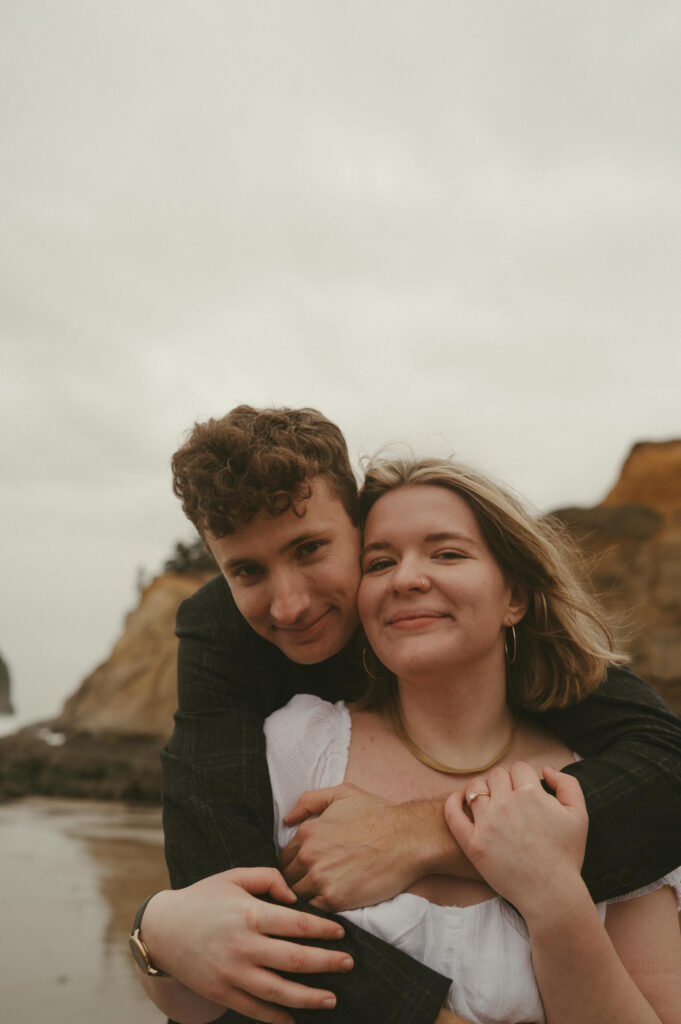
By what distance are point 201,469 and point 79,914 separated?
3549 millimetres

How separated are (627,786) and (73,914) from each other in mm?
3718

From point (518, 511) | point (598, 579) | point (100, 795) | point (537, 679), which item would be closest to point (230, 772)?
point (537, 679)

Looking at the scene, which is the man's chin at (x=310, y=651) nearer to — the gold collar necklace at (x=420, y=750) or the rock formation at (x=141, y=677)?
the gold collar necklace at (x=420, y=750)

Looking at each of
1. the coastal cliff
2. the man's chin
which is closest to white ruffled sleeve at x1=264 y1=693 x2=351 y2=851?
the man's chin

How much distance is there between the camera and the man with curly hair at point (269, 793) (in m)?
1.63

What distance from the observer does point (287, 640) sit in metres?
2.20

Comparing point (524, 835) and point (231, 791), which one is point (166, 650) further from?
point (524, 835)

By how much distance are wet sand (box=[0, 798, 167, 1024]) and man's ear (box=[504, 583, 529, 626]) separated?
2.40 meters

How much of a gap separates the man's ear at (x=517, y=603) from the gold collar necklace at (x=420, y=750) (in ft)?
0.96

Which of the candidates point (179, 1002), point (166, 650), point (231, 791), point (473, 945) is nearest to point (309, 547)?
point (231, 791)

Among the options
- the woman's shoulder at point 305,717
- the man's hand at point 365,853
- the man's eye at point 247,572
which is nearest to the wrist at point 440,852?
the man's hand at point 365,853

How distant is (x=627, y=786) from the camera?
1.89 m

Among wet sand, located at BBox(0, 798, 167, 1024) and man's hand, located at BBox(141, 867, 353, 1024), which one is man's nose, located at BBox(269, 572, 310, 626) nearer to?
man's hand, located at BBox(141, 867, 353, 1024)

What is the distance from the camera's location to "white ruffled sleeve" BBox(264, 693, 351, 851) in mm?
1996
